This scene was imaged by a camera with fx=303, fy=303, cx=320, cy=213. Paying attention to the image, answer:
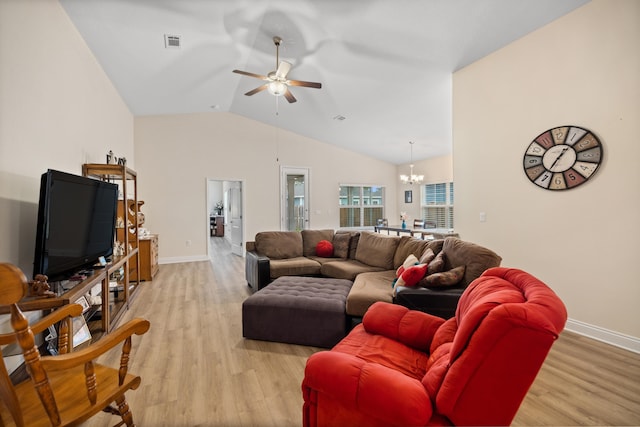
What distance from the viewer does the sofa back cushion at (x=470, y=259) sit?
241cm

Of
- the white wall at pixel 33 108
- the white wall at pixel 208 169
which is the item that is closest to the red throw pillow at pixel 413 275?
the white wall at pixel 33 108

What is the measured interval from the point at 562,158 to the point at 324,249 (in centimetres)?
304

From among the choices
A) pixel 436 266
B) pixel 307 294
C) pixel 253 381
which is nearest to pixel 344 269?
pixel 307 294

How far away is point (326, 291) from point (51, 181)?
234cm

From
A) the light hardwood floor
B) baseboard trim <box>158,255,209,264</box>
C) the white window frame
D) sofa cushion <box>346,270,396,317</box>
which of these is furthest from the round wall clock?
baseboard trim <box>158,255,209,264</box>

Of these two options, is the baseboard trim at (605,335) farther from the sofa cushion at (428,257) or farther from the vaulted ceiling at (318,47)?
the vaulted ceiling at (318,47)

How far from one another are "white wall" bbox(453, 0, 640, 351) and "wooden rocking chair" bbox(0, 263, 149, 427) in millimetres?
3630

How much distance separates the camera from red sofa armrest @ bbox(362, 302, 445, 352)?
1.78 metres

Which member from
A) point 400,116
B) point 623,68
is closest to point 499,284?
point 623,68

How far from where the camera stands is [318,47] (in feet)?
12.5

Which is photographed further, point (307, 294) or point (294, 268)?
point (294, 268)

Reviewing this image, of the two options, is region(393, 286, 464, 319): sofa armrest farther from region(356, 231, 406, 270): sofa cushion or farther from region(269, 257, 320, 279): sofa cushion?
region(269, 257, 320, 279): sofa cushion

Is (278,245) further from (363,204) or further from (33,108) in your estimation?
(363,204)

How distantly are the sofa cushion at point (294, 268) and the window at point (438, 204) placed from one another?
502 cm
